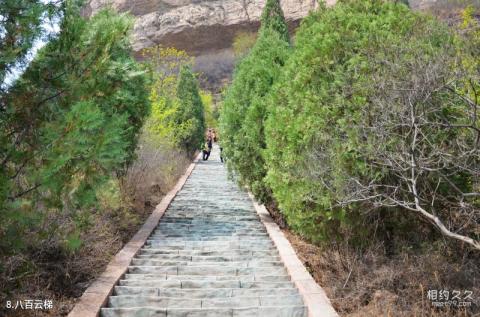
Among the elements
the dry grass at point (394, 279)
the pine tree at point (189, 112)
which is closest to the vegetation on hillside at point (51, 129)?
the dry grass at point (394, 279)

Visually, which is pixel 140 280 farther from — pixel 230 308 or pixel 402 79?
pixel 402 79

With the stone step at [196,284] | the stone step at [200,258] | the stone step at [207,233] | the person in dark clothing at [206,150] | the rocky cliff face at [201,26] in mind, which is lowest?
the person in dark clothing at [206,150]

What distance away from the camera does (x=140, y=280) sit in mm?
5758

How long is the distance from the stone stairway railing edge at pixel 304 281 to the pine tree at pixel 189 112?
1733cm

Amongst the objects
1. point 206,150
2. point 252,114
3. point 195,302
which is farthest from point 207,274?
point 206,150

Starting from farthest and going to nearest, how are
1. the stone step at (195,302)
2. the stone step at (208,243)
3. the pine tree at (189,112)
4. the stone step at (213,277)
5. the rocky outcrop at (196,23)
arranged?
1. the rocky outcrop at (196,23)
2. the pine tree at (189,112)
3. the stone step at (208,243)
4. the stone step at (213,277)
5. the stone step at (195,302)

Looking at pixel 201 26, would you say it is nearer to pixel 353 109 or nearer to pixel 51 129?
pixel 353 109

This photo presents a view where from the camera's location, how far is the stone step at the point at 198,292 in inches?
206

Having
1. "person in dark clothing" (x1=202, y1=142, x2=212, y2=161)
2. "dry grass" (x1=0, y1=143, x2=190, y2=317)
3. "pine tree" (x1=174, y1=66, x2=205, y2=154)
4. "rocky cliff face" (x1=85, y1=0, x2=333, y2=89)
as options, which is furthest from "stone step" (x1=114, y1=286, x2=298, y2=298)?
"rocky cliff face" (x1=85, y1=0, x2=333, y2=89)

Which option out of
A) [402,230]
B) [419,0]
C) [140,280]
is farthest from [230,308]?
[419,0]

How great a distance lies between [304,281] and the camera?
5.57 m

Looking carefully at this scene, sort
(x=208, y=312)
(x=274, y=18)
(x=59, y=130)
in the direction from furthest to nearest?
(x=274, y=18) < (x=208, y=312) < (x=59, y=130)

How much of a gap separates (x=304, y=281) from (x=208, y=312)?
1357 millimetres

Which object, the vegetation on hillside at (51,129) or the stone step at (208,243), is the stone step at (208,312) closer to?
the vegetation on hillside at (51,129)
